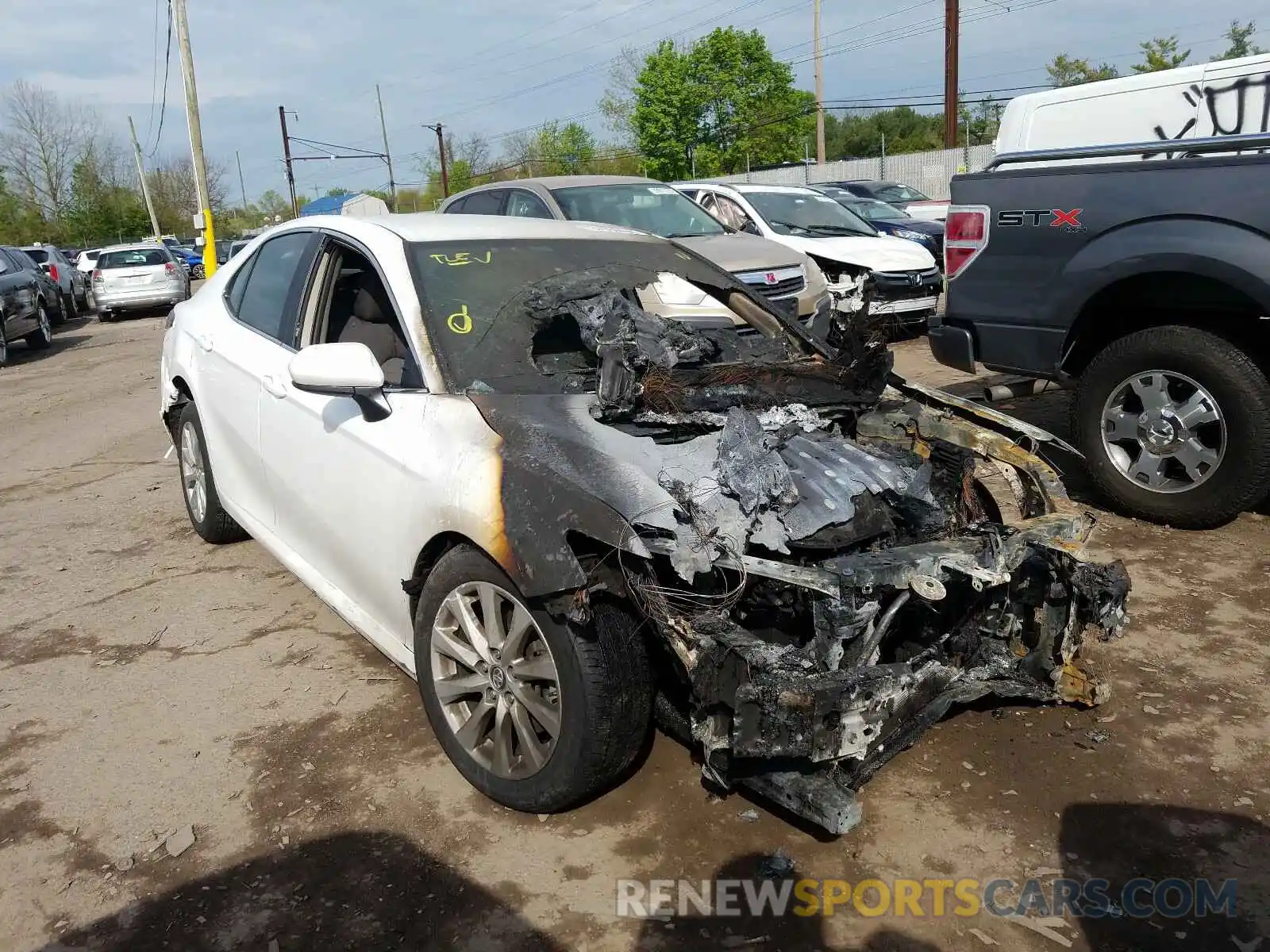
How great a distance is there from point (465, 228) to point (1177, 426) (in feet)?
11.8

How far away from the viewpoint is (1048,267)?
5.02 meters

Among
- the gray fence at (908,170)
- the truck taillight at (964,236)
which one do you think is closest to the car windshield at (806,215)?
the truck taillight at (964,236)

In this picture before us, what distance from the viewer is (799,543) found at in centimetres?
→ 264

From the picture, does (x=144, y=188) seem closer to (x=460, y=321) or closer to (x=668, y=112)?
(x=668, y=112)

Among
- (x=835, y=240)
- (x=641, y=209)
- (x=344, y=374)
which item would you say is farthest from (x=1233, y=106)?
(x=835, y=240)

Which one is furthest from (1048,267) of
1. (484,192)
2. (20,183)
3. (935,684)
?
(20,183)

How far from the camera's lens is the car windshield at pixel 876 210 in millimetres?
15203

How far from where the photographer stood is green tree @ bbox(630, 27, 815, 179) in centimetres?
5616

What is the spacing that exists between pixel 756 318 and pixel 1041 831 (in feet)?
7.74

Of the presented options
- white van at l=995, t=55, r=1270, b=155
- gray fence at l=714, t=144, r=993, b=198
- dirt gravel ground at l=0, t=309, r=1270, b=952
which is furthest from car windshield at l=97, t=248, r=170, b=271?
white van at l=995, t=55, r=1270, b=155

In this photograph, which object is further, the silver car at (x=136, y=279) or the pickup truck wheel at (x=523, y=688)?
the silver car at (x=136, y=279)

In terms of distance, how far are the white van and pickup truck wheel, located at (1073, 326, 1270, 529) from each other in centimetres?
145

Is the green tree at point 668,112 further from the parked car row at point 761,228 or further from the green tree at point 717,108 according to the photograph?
the parked car row at point 761,228

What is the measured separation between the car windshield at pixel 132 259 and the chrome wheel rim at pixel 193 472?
1761 cm
